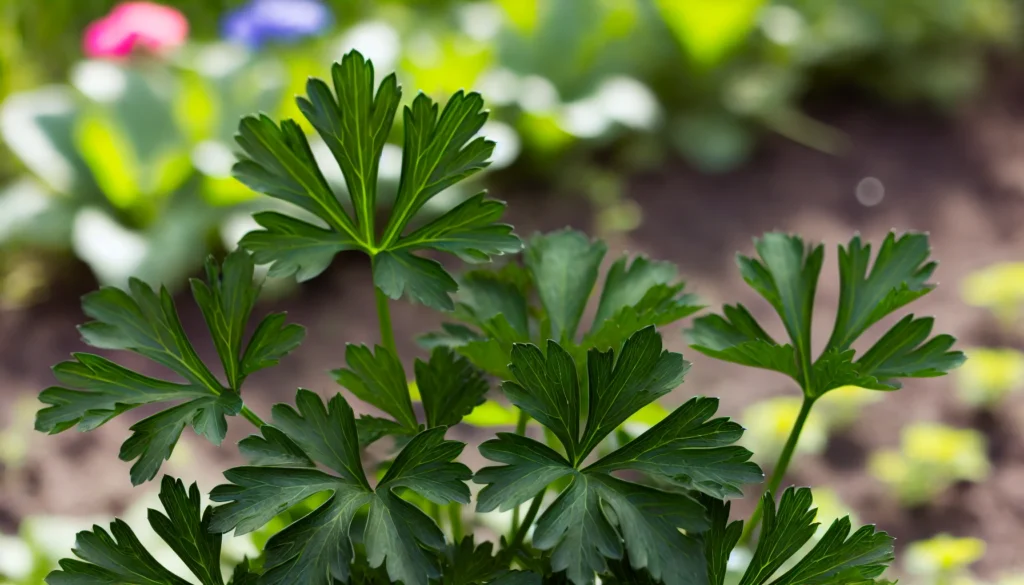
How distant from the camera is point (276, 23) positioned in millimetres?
2518

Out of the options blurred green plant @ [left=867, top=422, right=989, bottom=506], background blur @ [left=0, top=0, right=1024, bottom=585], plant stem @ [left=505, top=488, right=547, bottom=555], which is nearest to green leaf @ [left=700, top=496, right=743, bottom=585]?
plant stem @ [left=505, top=488, right=547, bottom=555]

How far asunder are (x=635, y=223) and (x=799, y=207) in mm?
→ 426

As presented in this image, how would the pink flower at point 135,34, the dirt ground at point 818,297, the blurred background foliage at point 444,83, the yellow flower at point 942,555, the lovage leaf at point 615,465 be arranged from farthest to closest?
the pink flower at point 135,34, the blurred background foliage at point 444,83, the dirt ground at point 818,297, the yellow flower at point 942,555, the lovage leaf at point 615,465

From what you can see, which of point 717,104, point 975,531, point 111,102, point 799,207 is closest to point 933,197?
point 799,207

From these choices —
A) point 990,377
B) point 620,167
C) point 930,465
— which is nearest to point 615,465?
point 930,465

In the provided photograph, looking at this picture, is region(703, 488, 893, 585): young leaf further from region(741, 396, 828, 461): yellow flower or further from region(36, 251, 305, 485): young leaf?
region(741, 396, 828, 461): yellow flower

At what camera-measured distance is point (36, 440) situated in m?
1.73

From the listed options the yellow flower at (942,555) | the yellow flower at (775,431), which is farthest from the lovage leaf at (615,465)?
the yellow flower at (775,431)

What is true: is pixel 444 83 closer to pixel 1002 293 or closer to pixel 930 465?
pixel 1002 293

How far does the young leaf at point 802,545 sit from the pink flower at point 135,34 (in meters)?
2.23

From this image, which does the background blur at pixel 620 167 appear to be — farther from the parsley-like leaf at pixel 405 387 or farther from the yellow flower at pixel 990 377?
the parsley-like leaf at pixel 405 387

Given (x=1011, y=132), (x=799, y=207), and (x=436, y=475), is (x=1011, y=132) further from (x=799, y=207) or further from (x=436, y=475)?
(x=436, y=475)

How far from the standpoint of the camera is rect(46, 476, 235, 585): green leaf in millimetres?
611

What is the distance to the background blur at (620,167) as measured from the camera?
5.48ft
